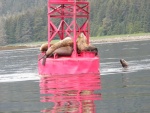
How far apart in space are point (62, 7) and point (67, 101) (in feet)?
71.0

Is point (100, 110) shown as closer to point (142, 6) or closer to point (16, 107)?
point (16, 107)

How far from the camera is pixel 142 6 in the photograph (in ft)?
640

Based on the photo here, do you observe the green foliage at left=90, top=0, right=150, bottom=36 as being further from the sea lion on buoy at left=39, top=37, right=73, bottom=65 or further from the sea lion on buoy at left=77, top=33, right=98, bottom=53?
the sea lion on buoy at left=39, top=37, right=73, bottom=65

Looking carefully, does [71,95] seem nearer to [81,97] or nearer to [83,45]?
[81,97]

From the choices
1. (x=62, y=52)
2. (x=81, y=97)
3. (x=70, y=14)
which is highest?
(x=70, y=14)

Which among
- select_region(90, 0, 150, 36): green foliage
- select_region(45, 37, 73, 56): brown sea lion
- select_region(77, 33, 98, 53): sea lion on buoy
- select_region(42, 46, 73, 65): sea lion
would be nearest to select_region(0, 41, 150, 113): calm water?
select_region(77, 33, 98, 53): sea lion on buoy

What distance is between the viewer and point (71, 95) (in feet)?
74.8

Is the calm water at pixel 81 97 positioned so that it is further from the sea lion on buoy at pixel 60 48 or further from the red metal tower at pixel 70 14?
the red metal tower at pixel 70 14

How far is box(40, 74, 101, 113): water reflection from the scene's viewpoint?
18672mm

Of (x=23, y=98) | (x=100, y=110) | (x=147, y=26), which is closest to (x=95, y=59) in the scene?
(x=23, y=98)

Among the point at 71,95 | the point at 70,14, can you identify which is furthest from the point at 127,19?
the point at 71,95

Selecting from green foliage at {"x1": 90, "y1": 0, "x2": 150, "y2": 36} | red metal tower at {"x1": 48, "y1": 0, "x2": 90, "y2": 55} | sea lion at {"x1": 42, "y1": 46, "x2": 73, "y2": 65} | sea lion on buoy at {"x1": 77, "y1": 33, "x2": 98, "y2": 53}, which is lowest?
green foliage at {"x1": 90, "y1": 0, "x2": 150, "y2": 36}

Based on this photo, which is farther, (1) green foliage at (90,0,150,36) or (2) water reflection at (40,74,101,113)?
(1) green foliage at (90,0,150,36)

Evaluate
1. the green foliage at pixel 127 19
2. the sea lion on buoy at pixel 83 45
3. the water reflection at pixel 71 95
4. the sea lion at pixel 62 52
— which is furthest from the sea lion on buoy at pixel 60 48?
the green foliage at pixel 127 19
